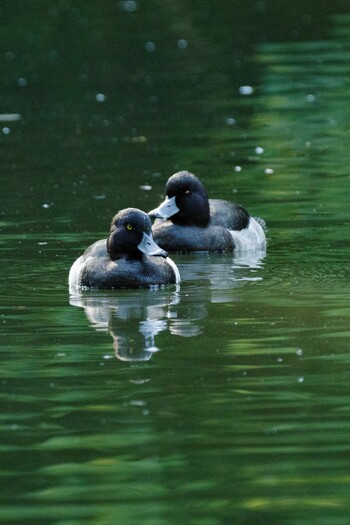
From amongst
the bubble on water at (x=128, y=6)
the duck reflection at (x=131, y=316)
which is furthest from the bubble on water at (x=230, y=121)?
the bubble on water at (x=128, y=6)

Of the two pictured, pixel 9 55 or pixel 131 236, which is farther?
pixel 9 55

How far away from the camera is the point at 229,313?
1286 cm

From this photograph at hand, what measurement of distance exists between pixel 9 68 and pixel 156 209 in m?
14.9

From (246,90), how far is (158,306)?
14.6 meters

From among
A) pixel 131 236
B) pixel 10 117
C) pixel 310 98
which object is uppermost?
pixel 310 98

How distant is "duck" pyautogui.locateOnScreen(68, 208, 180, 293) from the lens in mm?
14297

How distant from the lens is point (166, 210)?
56.0 ft

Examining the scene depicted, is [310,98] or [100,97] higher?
[100,97]

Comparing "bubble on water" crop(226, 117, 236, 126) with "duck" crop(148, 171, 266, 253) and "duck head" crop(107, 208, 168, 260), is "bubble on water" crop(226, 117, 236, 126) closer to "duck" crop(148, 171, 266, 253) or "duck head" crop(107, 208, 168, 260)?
"duck" crop(148, 171, 266, 253)

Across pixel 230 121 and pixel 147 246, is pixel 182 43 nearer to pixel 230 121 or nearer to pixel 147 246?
pixel 230 121

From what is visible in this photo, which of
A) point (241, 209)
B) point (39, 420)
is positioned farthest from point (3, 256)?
point (39, 420)

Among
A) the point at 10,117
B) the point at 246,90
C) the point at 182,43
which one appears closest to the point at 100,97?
the point at 10,117

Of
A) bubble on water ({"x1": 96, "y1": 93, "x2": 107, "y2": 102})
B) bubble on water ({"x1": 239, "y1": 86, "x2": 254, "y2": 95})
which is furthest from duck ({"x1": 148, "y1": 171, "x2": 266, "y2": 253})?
bubble on water ({"x1": 239, "y1": 86, "x2": 254, "y2": 95})

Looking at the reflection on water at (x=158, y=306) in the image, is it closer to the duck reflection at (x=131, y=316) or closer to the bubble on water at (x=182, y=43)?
the duck reflection at (x=131, y=316)
